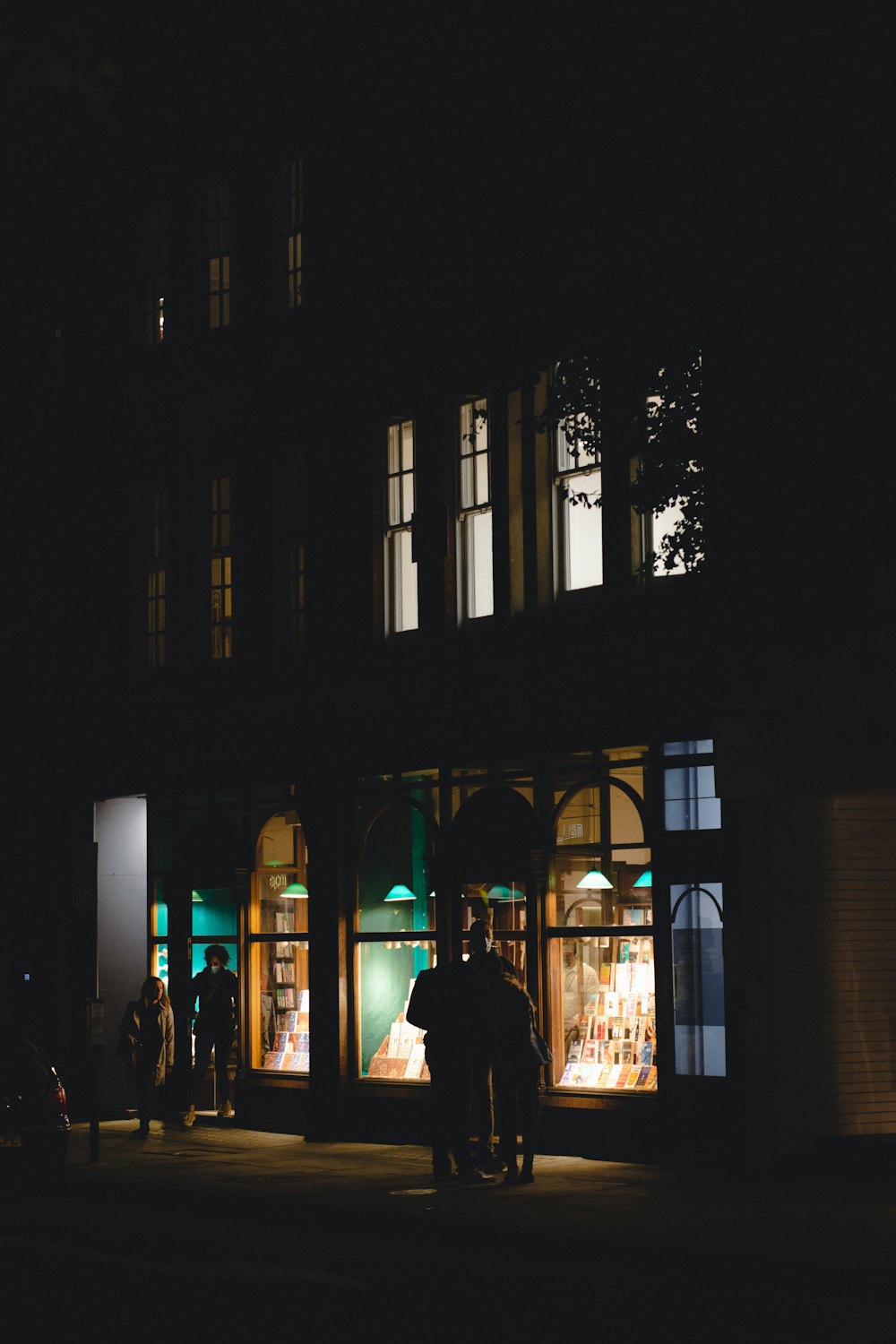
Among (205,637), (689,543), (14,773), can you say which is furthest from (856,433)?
(14,773)

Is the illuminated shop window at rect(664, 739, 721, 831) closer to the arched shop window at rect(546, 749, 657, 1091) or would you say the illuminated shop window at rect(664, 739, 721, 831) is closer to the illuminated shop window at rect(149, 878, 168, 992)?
the arched shop window at rect(546, 749, 657, 1091)

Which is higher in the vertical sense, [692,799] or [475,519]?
[475,519]

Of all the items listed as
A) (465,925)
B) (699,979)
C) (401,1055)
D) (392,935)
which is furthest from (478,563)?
(401,1055)

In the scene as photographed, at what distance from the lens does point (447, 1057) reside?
1714 centimetres

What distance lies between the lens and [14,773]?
84.8 ft

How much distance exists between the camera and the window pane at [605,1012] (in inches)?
725

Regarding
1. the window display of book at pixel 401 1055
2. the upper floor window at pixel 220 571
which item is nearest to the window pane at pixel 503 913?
the window display of book at pixel 401 1055

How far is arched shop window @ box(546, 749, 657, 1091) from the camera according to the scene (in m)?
18.5

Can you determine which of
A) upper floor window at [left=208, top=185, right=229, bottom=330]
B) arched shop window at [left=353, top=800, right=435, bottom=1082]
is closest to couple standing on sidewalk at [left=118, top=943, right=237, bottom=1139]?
arched shop window at [left=353, top=800, right=435, bottom=1082]

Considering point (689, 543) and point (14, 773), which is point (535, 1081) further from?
point (14, 773)

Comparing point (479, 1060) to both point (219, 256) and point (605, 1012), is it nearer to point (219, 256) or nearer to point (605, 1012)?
point (605, 1012)

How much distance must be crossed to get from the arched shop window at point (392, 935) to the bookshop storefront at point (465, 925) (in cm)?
2

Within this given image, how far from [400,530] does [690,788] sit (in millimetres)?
A: 4708

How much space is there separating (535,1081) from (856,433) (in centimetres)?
649
